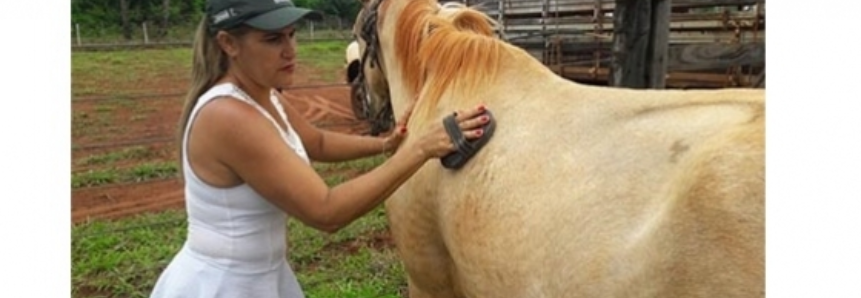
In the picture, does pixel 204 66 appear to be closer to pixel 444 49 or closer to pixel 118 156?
pixel 444 49

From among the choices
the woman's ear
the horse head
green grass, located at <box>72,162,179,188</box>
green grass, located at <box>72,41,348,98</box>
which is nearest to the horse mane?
the horse head

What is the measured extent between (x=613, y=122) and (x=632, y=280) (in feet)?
1.43

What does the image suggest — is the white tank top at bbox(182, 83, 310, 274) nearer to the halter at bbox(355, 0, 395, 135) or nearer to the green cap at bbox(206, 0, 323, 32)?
the green cap at bbox(206, 0, 323, 32)

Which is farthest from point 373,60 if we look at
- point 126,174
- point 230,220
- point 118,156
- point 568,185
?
point 118,156

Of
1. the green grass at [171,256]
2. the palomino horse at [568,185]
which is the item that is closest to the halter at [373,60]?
the palomino horse at [568,185]

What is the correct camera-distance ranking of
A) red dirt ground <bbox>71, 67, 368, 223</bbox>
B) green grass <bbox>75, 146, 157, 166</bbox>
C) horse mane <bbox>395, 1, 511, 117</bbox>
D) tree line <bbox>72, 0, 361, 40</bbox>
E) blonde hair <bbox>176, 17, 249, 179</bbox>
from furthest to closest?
green grass <bbox>75, 146, 157, 166</bbox>
red dirt ground <bbox>71, 67, 368, 223</bbox>
tree line <bbox>72, 0, 361, 40</bbox>
horse mane <bbox>395, 1, 511, 117</bbox>
blonde hair <bbox>176, 17, 249, 179</bbox>

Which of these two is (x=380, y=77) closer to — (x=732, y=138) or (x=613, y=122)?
(x=613, y=122)

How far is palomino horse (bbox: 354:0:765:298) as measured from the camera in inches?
46.4

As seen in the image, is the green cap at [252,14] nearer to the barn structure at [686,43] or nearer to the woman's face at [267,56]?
the woman's face at [267,56]

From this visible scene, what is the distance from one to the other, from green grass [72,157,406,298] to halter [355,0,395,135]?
1.04 metres

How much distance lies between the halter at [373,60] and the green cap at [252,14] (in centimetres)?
85

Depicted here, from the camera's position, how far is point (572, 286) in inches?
56.2

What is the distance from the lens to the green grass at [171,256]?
353cm

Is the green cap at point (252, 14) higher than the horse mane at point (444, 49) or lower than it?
higher
